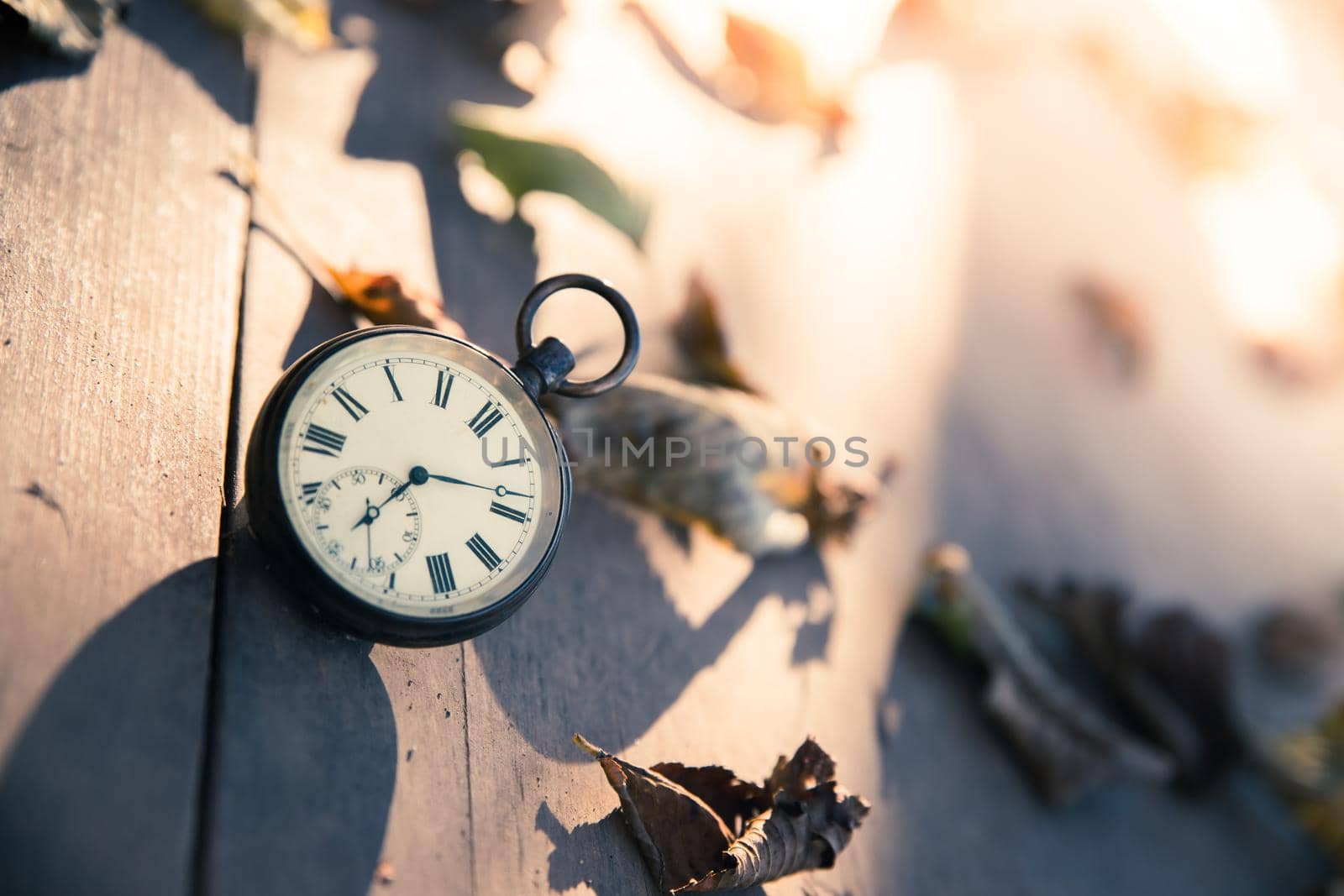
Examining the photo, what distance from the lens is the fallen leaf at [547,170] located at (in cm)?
127

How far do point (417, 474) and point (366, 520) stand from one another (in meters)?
0.06

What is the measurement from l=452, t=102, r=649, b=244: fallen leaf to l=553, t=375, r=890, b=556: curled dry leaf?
0.24 m

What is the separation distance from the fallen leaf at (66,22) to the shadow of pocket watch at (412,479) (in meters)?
0.51

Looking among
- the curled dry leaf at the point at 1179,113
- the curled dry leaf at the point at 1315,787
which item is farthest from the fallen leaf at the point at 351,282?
the curled dry leaf at the point at 1179,113

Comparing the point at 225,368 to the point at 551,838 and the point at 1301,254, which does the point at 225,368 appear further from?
the point at 1301,254

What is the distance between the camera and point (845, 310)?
5.48 ft

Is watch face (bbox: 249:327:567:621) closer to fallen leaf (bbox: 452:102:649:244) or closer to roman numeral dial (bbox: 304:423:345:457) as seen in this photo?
roman numeral dial (bbox: 304:423:345:457)

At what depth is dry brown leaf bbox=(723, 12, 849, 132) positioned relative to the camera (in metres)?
1.85

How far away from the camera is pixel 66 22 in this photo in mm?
1013

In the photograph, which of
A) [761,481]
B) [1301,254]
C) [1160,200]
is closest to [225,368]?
[761,481]

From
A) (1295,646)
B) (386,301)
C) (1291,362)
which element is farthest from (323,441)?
(1291,362)

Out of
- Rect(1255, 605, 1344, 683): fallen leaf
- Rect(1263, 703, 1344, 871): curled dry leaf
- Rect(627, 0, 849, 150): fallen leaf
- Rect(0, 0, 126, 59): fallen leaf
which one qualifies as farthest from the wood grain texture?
Rect(1255, 605, 1344, 683): fallen leaf

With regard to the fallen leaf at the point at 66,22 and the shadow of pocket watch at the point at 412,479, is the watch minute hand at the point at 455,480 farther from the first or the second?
the fallen leaf at the point at 66,22

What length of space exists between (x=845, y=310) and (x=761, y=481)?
1.77 ft
